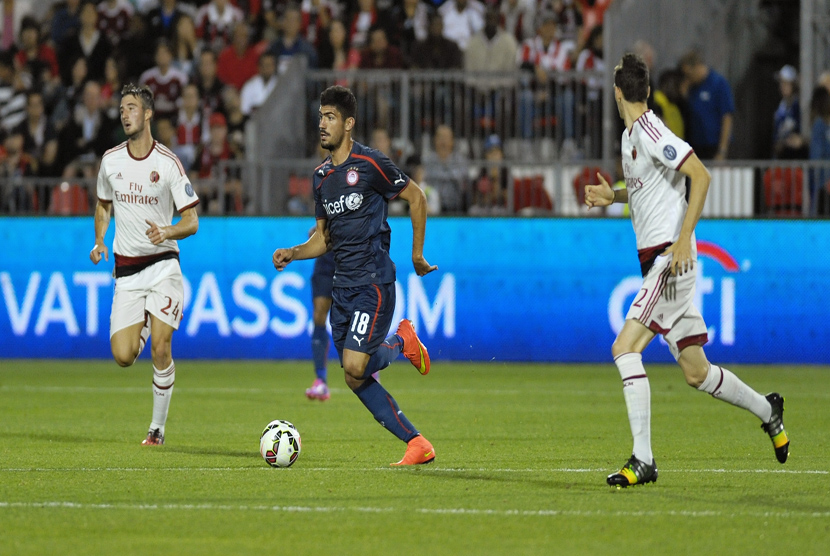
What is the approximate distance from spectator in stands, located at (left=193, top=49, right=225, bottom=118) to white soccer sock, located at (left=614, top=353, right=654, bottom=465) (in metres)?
13.5

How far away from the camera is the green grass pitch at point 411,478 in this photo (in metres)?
5.81

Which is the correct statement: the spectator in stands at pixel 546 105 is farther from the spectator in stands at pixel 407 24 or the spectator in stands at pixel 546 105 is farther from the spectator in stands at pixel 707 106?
the spectator in stands at pixel 407 24

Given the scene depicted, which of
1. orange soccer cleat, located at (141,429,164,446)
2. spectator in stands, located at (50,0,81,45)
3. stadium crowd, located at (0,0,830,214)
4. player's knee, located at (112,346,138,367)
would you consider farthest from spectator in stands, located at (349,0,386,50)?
orange soccer cleat, located at (141,429,164,446)

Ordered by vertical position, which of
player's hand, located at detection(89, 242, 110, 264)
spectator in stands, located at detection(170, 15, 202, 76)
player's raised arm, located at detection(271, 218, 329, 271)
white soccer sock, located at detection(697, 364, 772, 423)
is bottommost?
white soccer sock, located at detection(697, 364, 772, 423)

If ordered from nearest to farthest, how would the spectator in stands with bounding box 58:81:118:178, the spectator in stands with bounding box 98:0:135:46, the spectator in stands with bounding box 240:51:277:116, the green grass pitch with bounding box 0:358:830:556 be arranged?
1. the green grass pitch with bounding box 0:358:830:556
2. the spectator in stands with bounding box 58:81:118:178
3. the spectator in stands with bounding box 240:51:277:116
4. the spectator in stands with bounding box 98:0:135:46

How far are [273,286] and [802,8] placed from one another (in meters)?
8.45

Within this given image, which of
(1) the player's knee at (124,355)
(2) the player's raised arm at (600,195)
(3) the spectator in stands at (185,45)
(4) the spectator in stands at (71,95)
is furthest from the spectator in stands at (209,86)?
(2) the player's raised arm at (600,195)

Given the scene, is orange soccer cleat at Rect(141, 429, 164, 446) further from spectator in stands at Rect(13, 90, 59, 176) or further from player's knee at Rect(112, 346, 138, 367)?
spectator in stands at Rect(13, 90, 59, 176)

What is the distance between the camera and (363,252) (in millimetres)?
8117

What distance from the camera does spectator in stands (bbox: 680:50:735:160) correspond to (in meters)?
17.7

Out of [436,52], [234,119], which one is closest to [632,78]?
[436,52]

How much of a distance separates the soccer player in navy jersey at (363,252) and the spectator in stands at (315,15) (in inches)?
503

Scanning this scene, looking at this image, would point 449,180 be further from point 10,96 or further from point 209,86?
point 10,96

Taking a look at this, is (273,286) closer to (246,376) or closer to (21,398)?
(246,376)
